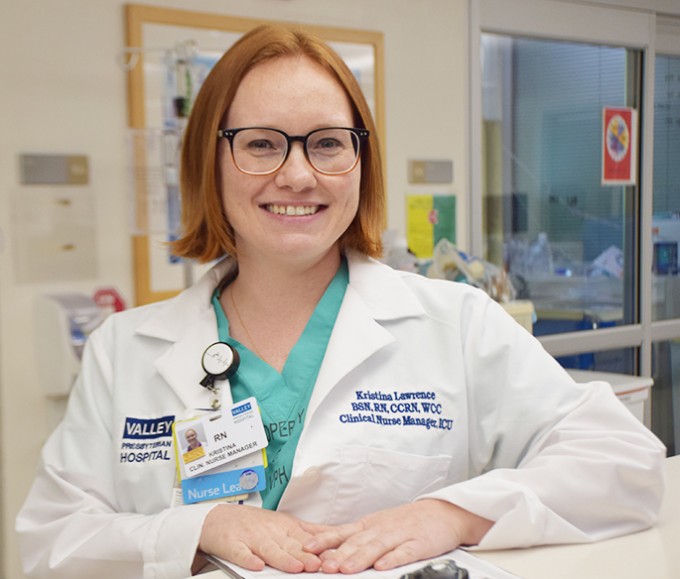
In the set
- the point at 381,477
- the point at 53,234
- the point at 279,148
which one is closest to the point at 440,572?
the point at 381,477

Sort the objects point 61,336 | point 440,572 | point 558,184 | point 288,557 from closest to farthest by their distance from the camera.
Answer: point 440,572, point 288,557, point 61,336, point 558,184

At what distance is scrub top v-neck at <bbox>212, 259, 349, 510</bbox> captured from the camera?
1403 mm

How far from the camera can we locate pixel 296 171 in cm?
141

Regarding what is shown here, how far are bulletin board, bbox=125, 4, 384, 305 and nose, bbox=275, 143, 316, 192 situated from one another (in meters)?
1.40

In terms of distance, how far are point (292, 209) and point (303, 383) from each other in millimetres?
299

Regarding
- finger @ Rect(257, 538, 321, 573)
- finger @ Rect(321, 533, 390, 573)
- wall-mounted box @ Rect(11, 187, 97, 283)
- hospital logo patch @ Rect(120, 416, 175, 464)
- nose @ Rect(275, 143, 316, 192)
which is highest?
nose @ Rect(275, 143, 316, 192)

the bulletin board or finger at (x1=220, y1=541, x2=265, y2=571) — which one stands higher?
the bulletin board

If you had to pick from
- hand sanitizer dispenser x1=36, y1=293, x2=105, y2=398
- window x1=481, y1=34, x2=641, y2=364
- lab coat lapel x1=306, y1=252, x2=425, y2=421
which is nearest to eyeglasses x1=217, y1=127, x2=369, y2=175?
lab coat lapel x1=306, y1=252, x2=425, y2=421

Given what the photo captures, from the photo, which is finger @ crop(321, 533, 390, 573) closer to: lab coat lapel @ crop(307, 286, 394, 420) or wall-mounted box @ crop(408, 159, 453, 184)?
lab coat lapel @ crop(307, 286, 394, 420)

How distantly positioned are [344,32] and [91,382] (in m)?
2.11

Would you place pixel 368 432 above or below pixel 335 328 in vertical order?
below

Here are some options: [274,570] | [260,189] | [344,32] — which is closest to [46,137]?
[344,32]

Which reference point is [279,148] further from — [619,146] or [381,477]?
[619,146]

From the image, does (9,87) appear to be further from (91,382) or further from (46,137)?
(91,382)
